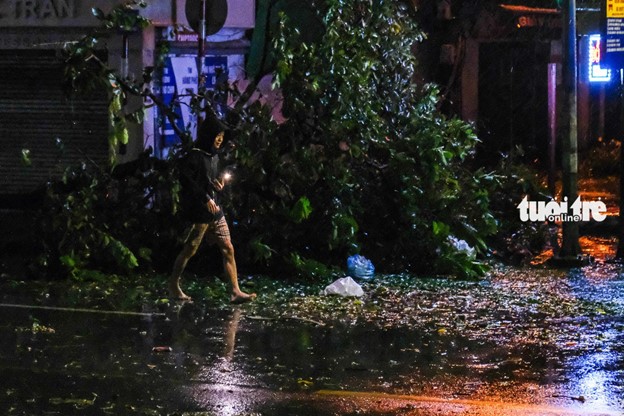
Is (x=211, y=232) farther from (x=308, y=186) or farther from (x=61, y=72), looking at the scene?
(x=61, y=72)

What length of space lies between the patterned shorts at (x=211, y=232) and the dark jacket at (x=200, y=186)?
0.08m

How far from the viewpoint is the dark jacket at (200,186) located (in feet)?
33.2

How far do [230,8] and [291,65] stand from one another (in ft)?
10.4

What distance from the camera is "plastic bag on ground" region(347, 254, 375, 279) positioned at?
38.9ft

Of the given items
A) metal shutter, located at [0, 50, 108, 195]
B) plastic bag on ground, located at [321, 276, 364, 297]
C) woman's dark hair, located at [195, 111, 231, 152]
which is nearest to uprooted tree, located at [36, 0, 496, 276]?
plastic bag on ground, located at [321, 276, 364, 297]

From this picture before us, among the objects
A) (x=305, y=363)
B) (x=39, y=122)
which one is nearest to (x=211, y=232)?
(x=305, y=363)

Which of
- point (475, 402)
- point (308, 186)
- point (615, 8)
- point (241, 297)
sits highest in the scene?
point (615, 8)

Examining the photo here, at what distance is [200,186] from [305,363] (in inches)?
103

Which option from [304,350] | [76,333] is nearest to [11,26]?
[76,333]

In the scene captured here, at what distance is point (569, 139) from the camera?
13.4 m

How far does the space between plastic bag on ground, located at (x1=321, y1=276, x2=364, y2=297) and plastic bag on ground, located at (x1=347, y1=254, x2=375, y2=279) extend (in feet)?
2.76

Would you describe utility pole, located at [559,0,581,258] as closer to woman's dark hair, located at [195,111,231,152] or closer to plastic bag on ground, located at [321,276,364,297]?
plastic bag on ground, located at [321,276,364,297]

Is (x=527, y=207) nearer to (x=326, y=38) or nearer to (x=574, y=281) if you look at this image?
(x=574, y=281)

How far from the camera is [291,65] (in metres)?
11.9
